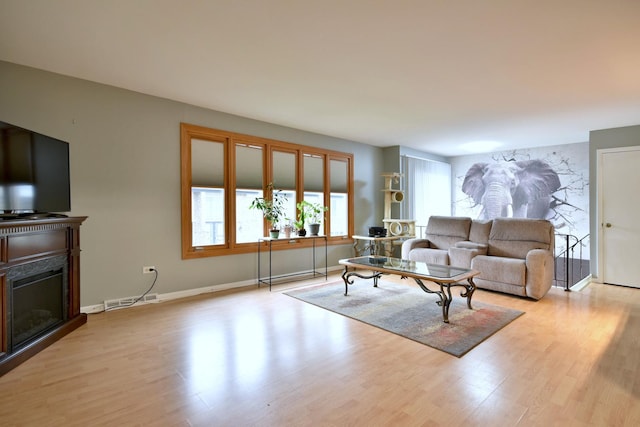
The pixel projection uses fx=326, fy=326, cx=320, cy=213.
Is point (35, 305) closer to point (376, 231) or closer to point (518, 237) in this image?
point (376, 231)

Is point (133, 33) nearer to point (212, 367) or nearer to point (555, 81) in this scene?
point (212, 367)

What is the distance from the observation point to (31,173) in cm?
262

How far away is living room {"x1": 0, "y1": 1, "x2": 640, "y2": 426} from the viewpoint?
3.15 metres

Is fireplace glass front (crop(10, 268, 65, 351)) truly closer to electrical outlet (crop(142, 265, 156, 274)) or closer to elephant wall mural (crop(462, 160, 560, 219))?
electrical outlet (crop(142, 265, 156, 274))

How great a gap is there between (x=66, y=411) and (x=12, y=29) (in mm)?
2631

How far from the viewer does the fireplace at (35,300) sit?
239 centimetres

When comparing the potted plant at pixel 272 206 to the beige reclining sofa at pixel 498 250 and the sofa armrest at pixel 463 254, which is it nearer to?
the beige reclining sofa at pixel 498 250

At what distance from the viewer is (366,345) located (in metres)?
2.69

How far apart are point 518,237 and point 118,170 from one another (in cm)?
520

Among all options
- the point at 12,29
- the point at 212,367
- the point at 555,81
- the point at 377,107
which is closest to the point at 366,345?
the point at 212,367

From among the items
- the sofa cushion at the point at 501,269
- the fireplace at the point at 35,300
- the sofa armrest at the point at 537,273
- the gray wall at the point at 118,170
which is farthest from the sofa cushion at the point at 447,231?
the fireplace at the point at 35,300

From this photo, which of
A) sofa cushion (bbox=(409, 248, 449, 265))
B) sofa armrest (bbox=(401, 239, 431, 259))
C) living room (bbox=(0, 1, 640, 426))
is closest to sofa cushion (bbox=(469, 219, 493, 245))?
sofa cushion (bbox=(409, 248, 449, 265))

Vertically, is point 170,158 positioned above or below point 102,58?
below

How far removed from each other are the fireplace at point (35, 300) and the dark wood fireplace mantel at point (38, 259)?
0.02 metres
